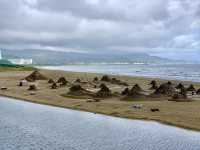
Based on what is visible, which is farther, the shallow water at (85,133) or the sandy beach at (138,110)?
the sandy beach at (138,110)

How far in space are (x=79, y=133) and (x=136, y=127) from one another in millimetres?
3910

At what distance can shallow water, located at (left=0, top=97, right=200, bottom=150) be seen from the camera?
20953 mm

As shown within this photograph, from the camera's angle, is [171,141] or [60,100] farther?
[60,100]

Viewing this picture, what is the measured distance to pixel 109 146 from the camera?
2084 centimetres

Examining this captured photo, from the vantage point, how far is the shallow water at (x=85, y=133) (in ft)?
68.7

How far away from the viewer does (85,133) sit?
24.2 metres

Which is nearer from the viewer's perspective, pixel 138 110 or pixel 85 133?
pixel 85 133

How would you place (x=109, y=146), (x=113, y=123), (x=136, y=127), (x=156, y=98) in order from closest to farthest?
(x=109, y=146) < (x=136, y=127) < (x=113, y=123) < (x=156, y=98)

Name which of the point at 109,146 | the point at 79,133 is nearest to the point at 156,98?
the point at 79,133

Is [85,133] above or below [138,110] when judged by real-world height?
below

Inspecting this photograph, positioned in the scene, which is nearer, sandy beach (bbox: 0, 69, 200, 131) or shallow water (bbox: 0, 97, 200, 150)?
shallow water (bbox: 0, 97, 200, 150)

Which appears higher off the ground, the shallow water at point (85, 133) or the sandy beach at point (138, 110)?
the sandy beach at point (138, 110)

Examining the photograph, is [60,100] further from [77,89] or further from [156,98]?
[156,98]

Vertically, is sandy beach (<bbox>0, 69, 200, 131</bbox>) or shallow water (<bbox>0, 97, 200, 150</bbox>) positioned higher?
sandy beach (<bbox>0, 69, 200, 131</bbox>)
